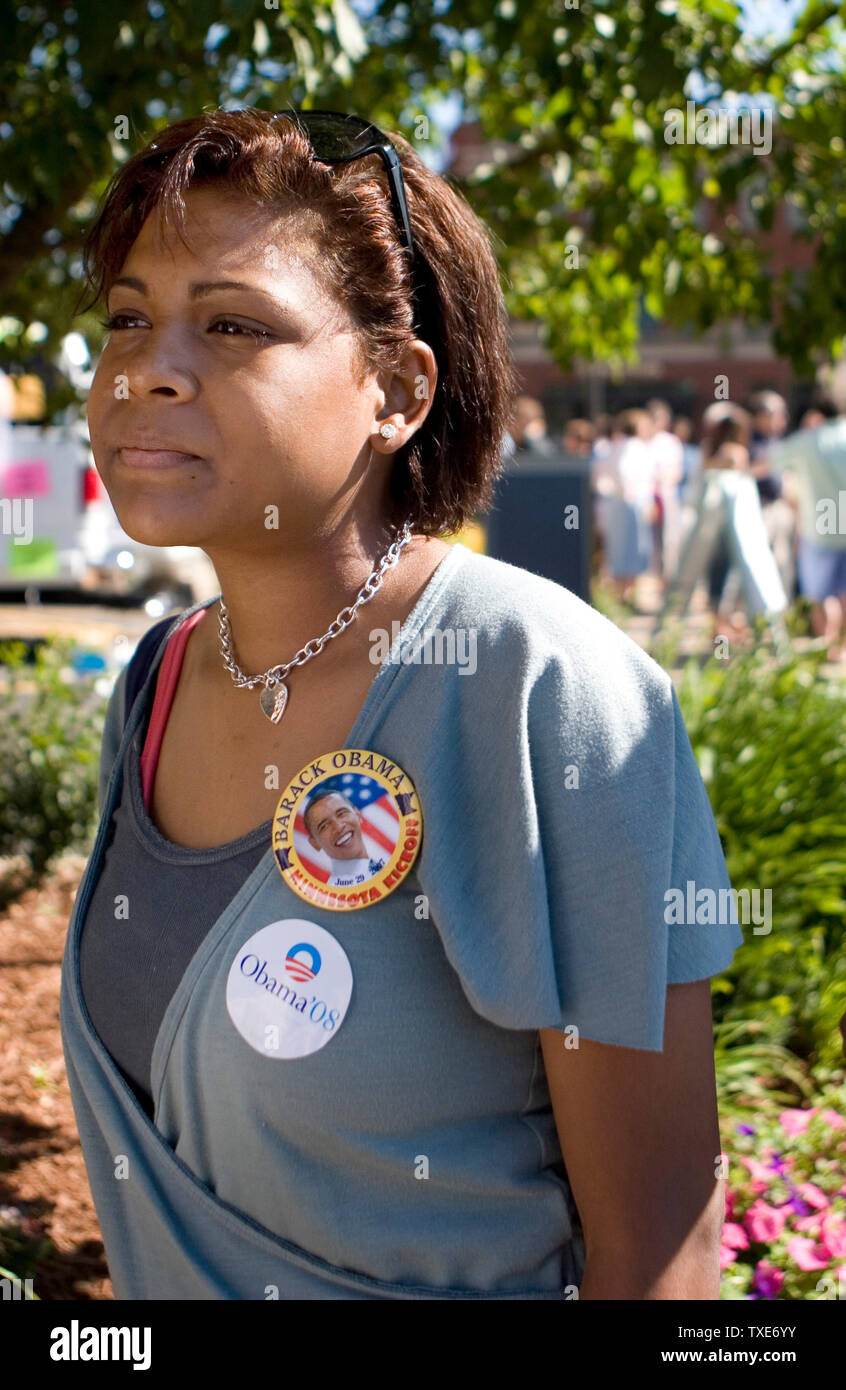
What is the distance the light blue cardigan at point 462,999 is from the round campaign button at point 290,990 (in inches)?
0.5

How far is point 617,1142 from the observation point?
4.55 ft

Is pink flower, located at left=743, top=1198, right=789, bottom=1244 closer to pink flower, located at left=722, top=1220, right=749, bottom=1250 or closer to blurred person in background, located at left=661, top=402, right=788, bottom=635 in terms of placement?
pink flower, located at left=722, top=1220, right=749, bottom=1250

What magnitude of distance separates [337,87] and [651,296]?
1.58 metres

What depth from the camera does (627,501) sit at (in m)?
12.9

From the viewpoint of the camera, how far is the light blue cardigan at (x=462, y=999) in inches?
54.4

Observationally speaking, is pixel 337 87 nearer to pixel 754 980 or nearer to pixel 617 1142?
pixel 754 980

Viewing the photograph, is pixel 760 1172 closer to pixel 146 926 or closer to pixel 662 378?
pixel 146 926

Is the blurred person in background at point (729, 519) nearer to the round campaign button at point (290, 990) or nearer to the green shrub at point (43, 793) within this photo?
the green shrub at point (43, 793)

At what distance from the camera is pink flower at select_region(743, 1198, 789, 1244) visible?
2.40 metres

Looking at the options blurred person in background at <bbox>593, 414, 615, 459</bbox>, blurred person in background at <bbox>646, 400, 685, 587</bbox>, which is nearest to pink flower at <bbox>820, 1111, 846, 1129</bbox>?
blurred person in background at <bbox>646, 400, 685, 587</bbox>

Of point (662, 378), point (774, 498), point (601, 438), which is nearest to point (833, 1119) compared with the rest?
point (774, 498)

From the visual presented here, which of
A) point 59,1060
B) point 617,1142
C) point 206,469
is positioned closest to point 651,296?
point 59,1060

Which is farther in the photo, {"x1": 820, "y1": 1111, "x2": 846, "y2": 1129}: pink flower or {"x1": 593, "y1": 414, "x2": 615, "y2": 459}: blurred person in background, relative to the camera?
{"x1": 593, "y1": 414, "x2": 615, "y2": 459}: blurred person in background

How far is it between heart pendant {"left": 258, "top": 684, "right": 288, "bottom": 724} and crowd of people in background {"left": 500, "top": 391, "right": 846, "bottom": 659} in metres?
3.15
